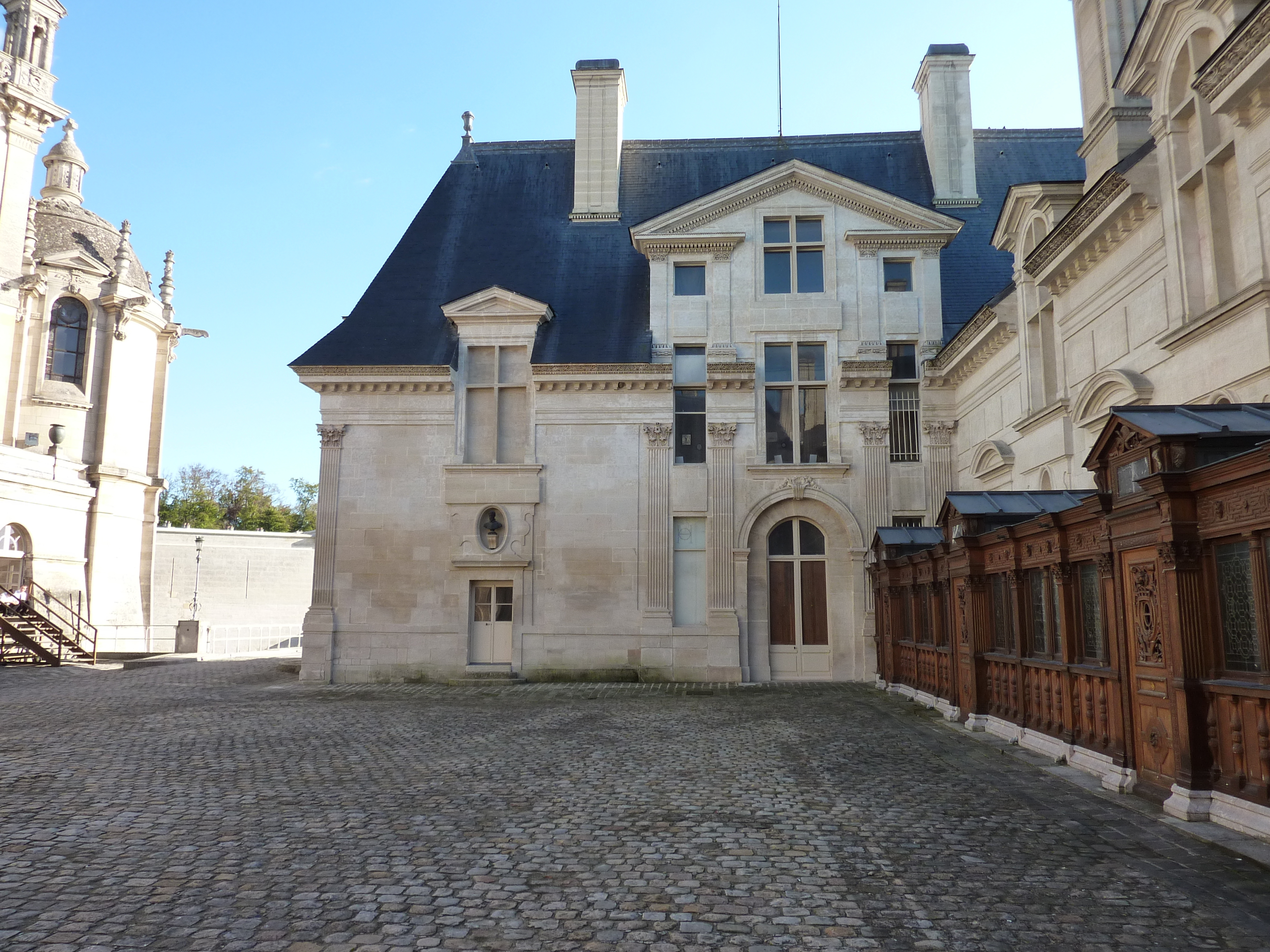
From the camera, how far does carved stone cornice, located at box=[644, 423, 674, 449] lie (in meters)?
20.0

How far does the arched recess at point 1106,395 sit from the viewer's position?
35.6ft

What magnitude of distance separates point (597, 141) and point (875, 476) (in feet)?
38.1

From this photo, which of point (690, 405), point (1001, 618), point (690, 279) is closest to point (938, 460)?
point (690, 405)

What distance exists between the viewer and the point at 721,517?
774 inches

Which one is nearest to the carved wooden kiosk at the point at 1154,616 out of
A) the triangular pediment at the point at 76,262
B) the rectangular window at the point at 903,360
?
the rectangular window at the point at 903,360

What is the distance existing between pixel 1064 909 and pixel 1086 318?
396 inches

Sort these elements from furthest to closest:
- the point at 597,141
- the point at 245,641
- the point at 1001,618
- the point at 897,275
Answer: the point at 245,641 → the point at 597,141 → the point at 897,275 → the point at 1001,618

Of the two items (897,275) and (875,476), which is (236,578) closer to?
(875,476)

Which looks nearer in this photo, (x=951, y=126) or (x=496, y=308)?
(x=496, y=308)

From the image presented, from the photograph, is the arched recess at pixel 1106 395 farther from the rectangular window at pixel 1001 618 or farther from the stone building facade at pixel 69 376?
the stone building facade at pixel 69 376

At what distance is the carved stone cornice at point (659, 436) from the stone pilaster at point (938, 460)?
5.60 m

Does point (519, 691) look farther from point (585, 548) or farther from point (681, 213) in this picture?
point (681, 213)

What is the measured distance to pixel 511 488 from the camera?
20.0 meters

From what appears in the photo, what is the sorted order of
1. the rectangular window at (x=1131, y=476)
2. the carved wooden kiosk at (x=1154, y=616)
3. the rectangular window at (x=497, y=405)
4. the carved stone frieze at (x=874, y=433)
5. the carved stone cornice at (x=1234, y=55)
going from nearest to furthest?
the carved wooden kiosk at (x=1154, y=616)
the rectangular window at (x=1131, y=476)
the carved stone cornice at (x=1234, y=55)
the carved stone frieze at (x=874, y=433)
the rectangular window at (x=497, y=405)
